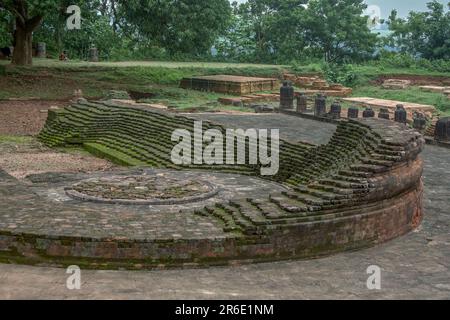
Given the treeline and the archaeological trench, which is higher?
the treeline

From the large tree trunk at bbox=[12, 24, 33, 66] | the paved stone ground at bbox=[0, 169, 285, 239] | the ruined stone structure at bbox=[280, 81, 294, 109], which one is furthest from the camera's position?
the large tree trunk at bbox=[12, 24, 33, 66]

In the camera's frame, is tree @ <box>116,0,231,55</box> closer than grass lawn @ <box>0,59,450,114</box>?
No

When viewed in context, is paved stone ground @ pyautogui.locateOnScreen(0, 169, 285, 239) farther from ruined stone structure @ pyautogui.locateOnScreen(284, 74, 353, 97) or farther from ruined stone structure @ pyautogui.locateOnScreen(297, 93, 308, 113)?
ruined stone structure @ pyautogui.locateOnScreen(284, 74, 353, 97)

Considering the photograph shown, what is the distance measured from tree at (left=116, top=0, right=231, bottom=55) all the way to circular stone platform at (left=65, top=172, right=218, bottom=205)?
60.0 ft

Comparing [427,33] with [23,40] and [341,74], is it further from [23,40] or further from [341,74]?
[23,40]

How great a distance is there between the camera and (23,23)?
86.5ft

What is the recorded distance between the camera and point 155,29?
3075cm

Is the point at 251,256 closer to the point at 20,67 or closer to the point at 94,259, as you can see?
the point at 94,259

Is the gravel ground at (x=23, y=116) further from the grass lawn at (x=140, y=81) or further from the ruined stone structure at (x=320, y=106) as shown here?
the ruined stone structure at (x=320, y=106)

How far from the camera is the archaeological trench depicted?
7.90 m

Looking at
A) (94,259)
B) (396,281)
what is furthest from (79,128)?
(396,281)

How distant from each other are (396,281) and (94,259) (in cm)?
331

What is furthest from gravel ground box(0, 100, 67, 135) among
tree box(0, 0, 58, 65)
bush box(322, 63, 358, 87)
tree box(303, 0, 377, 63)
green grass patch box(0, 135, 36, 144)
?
tree box(303, 0, 377, 63)

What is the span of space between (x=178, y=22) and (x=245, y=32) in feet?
27.7
